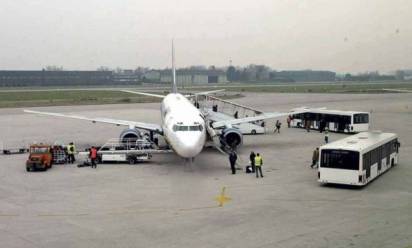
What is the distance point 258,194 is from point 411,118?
49363mm

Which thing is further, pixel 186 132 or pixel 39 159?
pixel 39 159

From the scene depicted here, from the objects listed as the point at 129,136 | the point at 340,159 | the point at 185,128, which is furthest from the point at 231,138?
the point at 340,159

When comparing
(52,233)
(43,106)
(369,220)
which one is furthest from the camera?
(43,106)

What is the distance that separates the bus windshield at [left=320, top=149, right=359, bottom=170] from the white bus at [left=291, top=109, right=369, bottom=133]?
2585 centimetres

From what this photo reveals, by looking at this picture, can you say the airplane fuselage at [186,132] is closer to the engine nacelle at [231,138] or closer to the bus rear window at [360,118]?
the engine nacelle at [231,138]

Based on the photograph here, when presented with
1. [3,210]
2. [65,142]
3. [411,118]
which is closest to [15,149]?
[65,142]

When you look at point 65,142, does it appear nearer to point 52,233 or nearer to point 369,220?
point 52,233

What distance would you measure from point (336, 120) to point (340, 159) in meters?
27.7

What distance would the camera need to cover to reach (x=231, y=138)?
4181cm

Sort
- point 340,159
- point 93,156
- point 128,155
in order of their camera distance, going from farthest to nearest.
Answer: point 128,155 → point 93,156 → point 340,159

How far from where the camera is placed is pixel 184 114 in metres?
34.9

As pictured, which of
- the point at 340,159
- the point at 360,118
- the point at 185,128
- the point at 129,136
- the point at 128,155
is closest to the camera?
the point at 340,159

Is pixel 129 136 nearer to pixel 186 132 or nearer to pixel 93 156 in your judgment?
pixel 93 156

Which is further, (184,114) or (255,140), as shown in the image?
(255,140)
